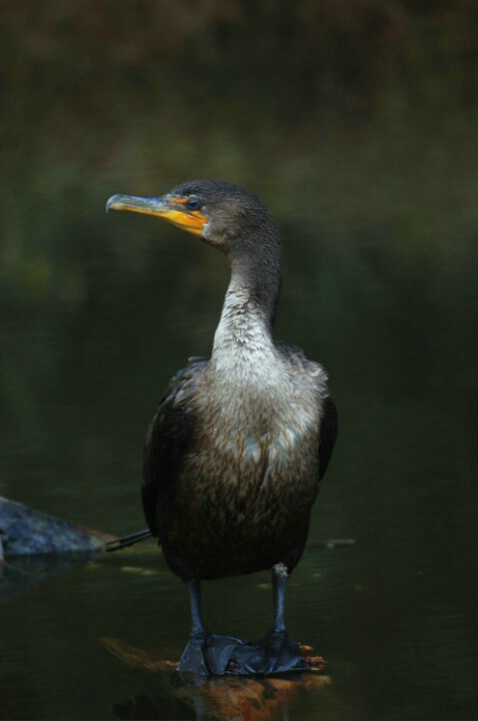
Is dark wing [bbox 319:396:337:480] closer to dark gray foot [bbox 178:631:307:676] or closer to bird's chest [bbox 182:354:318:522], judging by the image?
bird's chest [bbox 182:354:318:522]

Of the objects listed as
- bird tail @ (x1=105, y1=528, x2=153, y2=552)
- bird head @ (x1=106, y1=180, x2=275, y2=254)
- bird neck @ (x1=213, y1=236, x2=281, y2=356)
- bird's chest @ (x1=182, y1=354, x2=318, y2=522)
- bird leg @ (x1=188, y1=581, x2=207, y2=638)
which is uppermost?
bird head @ (x1=106, y1=180, x2=275, y2=254)

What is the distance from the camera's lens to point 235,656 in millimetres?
5219

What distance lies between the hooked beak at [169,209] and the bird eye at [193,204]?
13mm

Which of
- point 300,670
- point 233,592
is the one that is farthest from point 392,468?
point 300,670

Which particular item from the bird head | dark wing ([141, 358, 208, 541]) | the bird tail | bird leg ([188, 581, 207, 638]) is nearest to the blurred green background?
bird leg ([188, 581, 207, 638])

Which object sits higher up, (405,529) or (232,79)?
(232,79)

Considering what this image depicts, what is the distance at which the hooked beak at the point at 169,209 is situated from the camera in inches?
215

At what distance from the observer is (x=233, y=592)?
5.91 metres

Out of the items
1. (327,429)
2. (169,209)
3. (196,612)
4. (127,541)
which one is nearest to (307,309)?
(127,541)

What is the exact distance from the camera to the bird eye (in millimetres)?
5445

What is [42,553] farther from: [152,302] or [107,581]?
[152,302]

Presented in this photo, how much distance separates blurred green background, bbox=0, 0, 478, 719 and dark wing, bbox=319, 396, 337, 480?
620 mm

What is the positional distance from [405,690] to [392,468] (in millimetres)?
2568

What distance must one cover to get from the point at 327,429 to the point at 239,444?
436 millimetres
